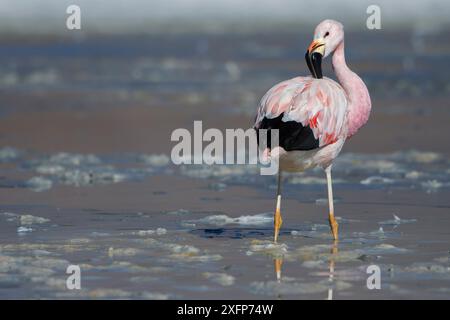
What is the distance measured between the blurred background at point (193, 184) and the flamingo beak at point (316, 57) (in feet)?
4.01

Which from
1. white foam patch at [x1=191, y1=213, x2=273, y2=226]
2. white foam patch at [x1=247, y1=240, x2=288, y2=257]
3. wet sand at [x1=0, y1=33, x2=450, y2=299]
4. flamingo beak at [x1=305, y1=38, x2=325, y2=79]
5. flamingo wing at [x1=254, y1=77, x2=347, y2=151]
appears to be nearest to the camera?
wet sand at [x1=0, y1=33, x2=450, y2=299]

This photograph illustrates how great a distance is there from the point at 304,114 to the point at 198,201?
2.16 meters

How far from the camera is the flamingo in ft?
27.9

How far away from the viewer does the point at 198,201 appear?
10461 millimetres

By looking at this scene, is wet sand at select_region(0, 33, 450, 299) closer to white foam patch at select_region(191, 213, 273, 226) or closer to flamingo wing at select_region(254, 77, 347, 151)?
white foam patch at select_region(191, 213, 273, 226)

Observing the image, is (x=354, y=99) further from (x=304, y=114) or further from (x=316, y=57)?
(x=304, y=114)

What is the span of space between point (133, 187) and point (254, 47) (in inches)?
714

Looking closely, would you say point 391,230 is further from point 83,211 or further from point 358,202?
point 83,211

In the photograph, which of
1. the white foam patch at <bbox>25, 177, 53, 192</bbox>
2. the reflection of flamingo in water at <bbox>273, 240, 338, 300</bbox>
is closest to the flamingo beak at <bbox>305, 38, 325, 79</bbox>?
the reflection of flamingo in water at <bbox>273, 240, 338, 300</bbox>

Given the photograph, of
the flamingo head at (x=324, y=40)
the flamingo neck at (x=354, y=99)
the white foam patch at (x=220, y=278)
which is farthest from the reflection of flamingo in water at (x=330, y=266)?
the flamingo head at (x=324, y=40)

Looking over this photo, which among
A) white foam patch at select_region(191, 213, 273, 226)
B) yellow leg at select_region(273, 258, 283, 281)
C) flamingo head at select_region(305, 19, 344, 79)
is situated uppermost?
flamingo head at select_region(305, 19, 344, 79)

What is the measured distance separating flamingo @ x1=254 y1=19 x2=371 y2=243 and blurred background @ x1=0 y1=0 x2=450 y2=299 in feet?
1.98

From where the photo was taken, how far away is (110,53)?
90.3ft
